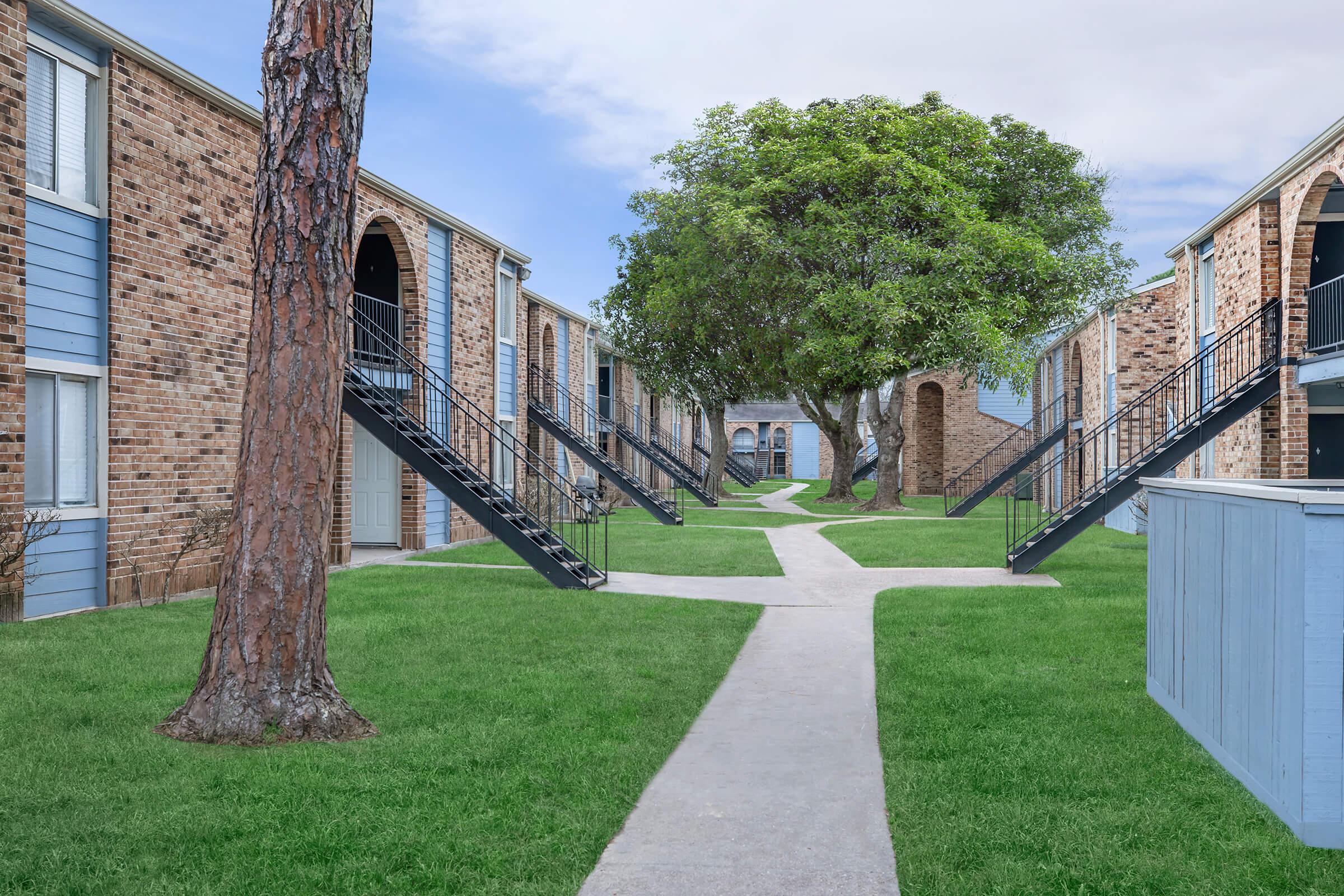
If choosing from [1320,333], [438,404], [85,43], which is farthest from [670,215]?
[85,43]

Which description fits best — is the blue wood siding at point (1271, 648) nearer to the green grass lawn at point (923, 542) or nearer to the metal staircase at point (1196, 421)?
the metal staircase at point (1196, 421)


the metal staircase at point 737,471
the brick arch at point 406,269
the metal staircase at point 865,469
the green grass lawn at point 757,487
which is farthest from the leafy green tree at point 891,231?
the metal staircase at point 865,469

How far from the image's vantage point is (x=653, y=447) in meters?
32.9

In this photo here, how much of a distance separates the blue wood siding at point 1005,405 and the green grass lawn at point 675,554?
20.9 m

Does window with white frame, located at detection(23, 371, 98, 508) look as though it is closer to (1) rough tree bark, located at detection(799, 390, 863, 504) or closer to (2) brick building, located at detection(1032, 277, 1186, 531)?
(2) brick building, located at detection(1032, 277, 1186, 531)

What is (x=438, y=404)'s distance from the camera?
16.9 metres

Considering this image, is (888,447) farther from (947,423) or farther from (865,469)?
(865,469)

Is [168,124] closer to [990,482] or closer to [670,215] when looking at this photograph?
[670,215]

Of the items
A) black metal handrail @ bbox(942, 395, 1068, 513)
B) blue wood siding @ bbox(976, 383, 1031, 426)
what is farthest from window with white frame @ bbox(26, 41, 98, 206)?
blue wood siding @ bbox(976, 383, 1031, 426)

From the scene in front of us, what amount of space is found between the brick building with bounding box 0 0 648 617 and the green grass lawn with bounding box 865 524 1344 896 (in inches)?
292

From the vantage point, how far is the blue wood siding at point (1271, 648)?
13.1 feet

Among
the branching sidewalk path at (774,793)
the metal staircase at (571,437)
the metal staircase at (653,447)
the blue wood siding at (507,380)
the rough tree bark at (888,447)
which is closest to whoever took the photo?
the branching sidewalk path at (774,793)

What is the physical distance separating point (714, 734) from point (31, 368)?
715 cm

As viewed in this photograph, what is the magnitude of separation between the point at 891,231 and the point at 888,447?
8026mm
